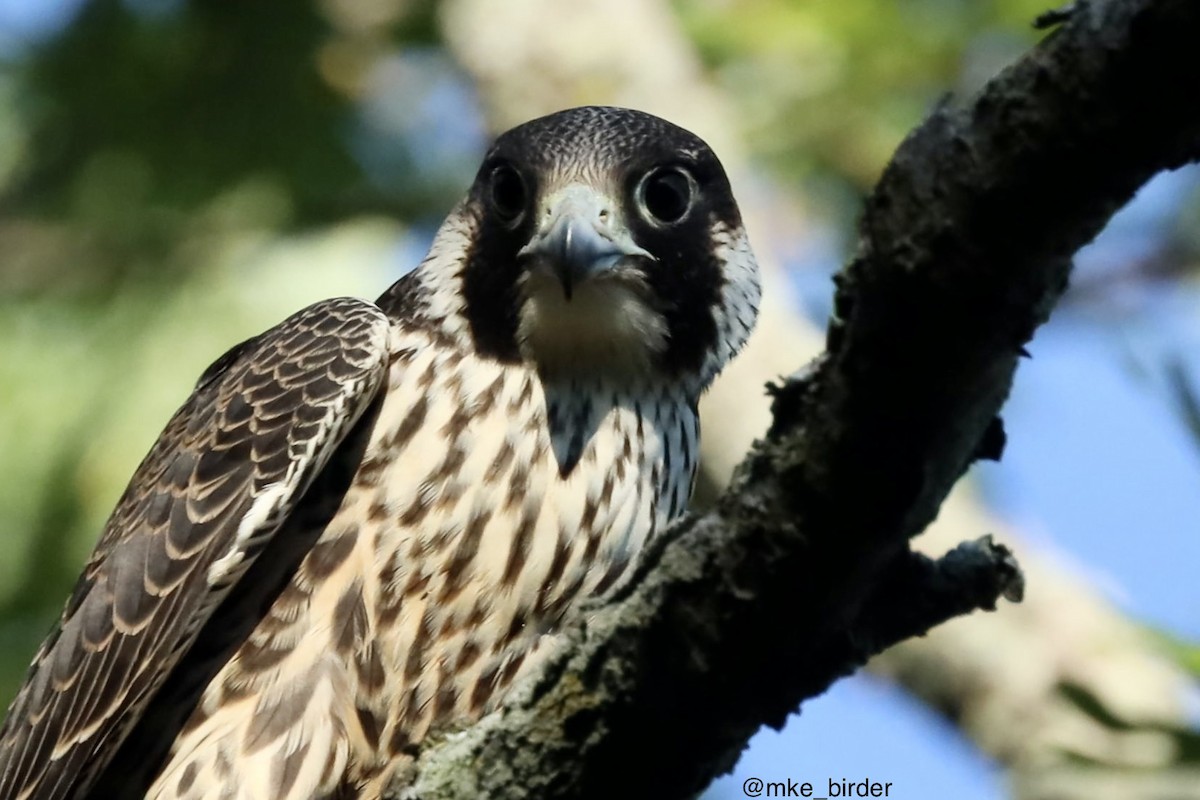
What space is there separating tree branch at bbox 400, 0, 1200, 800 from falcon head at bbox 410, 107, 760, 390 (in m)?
1.21

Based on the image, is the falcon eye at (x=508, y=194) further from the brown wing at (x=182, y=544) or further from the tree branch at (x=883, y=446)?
the tree branch at (x=883, y=446)

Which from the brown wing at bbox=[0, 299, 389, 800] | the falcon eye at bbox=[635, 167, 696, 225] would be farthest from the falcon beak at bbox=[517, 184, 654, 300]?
the brown wing at bbox=[0, 299, 389, 800]

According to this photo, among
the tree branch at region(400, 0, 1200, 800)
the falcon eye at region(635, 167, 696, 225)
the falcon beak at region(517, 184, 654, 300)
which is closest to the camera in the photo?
the tree branch at region(400, 0, 1200, 800)

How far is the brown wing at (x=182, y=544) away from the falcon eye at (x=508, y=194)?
0.40m

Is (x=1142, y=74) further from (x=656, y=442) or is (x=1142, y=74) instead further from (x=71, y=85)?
(x=71, y=85)

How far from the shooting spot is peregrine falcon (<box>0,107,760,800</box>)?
3756 millimetres

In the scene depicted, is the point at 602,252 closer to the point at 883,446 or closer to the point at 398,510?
the point at 398,510

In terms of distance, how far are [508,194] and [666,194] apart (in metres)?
0.38

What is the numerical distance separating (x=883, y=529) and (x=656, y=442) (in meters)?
1.78

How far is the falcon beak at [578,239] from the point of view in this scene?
3.69 m

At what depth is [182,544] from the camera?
12.6 ft

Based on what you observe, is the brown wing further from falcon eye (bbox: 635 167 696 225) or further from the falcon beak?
falcon eye (bbox: 635 167 696 225)

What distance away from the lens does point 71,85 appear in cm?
663

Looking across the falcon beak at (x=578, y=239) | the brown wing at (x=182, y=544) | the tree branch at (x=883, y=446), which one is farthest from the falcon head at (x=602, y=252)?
the tree branch at (x=883, y=446)
